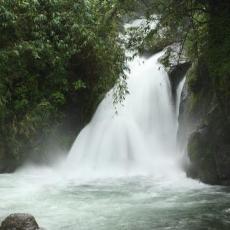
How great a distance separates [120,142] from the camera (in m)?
13.6

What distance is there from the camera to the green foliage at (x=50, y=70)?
12727 millimetres

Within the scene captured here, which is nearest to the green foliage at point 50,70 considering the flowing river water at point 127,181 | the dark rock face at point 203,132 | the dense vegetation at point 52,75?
the dense vegetation at point 52,75

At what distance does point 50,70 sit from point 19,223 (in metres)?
8.16

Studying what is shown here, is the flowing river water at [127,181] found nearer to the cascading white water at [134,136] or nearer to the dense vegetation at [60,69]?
the cascading white water at [134,136]

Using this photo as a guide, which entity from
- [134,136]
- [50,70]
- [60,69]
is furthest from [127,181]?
[50,70]

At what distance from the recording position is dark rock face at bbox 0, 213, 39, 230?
22.1 feet

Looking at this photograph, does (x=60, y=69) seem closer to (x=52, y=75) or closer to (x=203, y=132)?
(x=52, y=75)

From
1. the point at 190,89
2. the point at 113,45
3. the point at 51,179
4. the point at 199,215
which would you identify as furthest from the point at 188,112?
the point at 199,215

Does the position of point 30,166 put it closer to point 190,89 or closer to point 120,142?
point 120,142

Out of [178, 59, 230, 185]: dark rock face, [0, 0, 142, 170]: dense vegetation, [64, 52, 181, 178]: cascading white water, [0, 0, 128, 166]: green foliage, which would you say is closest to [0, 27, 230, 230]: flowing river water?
[64, 52, 181, 178]: cascading white water

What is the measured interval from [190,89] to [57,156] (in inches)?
178

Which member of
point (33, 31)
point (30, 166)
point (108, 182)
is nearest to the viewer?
point (108, 182)

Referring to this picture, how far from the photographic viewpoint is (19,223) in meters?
6.77

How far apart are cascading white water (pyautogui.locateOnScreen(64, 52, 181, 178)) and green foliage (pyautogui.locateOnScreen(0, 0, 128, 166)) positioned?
0.93 metres
